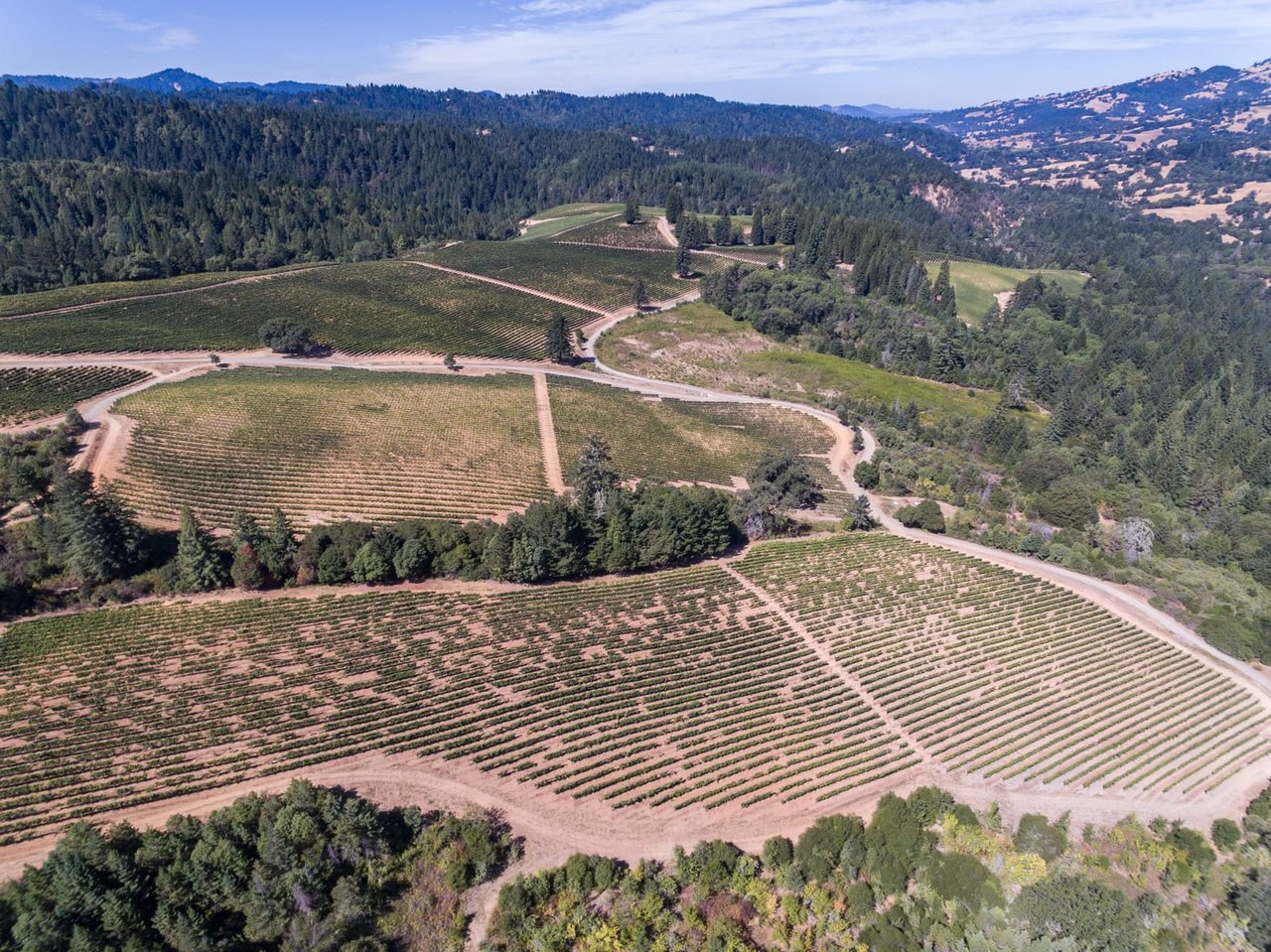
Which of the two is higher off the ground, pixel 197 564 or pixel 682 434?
pixel 197 564

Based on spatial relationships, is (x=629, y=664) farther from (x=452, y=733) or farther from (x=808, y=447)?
(x=808, y=447)

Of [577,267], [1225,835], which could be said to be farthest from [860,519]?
[577,267]

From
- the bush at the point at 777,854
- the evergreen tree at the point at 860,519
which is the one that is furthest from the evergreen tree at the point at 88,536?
the evergreen tree at the point at 860,519

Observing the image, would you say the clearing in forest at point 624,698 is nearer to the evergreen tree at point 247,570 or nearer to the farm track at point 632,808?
the farm track at point 632,808

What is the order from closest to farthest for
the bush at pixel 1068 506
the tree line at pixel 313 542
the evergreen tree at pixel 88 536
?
the evergreen tree at pixel 88 536 → the tree line at pixel 313 542 → the bush at pixel 1068 506

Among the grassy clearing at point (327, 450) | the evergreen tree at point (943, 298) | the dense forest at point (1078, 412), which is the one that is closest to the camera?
the grassy clearing at point (327, 450)

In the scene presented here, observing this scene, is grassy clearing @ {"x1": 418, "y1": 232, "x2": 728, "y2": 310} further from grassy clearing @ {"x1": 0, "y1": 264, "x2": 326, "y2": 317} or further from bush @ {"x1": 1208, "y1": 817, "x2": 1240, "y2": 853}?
bush @ {"x1": 1208, "y1": 817, "x2": 1240, "y2": 853}

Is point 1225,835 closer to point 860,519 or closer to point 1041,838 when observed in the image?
point 1041,838
